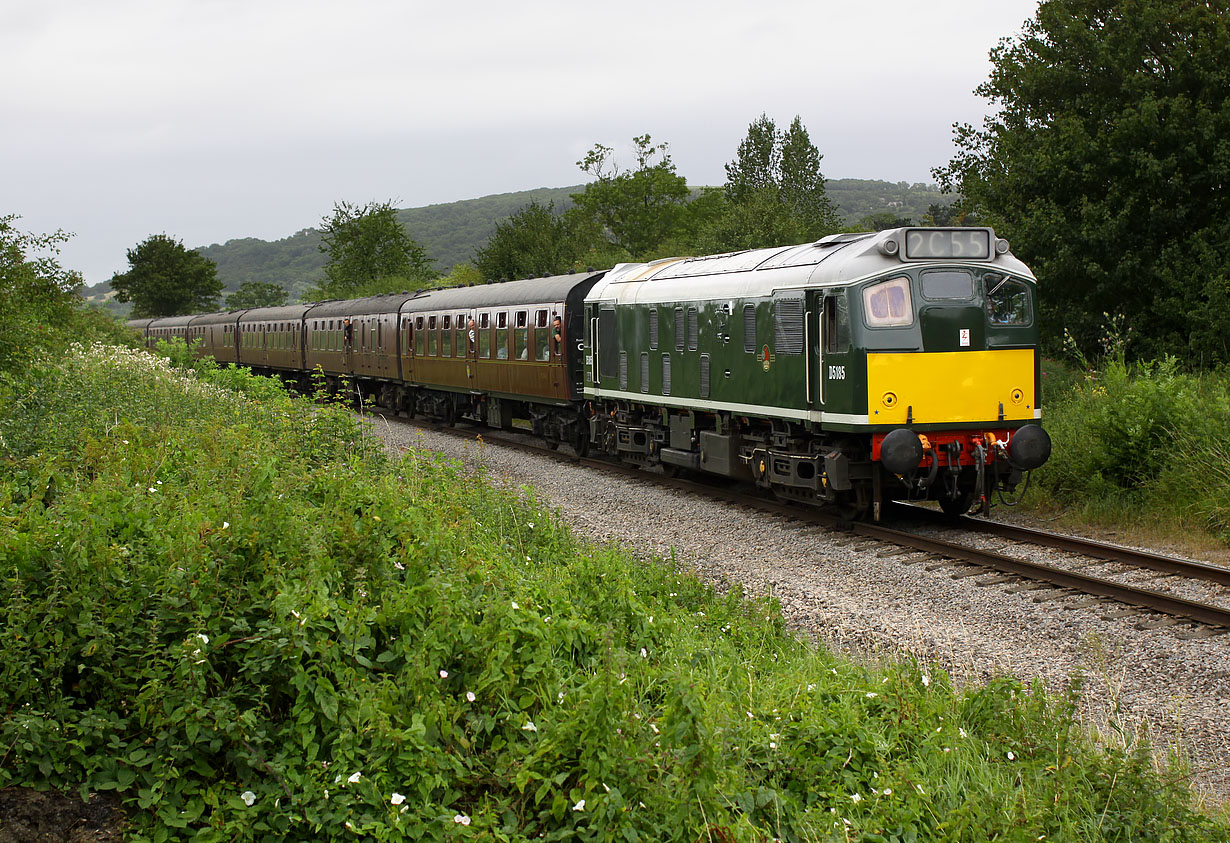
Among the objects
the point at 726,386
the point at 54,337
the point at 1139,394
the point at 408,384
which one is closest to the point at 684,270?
the point at 726,386

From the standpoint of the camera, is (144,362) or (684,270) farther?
(144,362)

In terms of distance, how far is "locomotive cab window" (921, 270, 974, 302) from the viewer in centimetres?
1198

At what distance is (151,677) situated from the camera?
4.65m

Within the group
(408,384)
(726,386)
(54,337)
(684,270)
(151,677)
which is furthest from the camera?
(408,384)

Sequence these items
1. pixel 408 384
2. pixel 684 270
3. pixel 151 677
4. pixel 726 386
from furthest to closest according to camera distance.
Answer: pixel 408 384 < pixel 684 270 < pixel 726 386 < pixel 151 677

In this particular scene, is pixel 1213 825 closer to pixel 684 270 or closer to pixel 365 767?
pixel 365 767

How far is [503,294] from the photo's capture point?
77.7 feet

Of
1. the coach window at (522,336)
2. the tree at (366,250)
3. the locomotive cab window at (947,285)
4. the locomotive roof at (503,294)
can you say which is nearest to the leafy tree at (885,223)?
the locomotive cab window at (947,285)

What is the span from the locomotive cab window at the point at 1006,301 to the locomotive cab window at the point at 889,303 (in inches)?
41.4

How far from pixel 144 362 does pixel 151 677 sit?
15607 millimetres

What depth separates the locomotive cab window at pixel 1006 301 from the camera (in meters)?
12.2

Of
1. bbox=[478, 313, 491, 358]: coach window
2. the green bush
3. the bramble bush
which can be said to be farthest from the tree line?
the bramble bush

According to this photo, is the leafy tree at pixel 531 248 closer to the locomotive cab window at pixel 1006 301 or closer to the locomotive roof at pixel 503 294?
the locomotive roof at pixel 503 294

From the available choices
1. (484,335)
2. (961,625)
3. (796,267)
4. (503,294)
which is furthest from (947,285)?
(484,335)
